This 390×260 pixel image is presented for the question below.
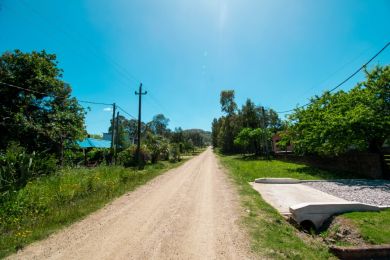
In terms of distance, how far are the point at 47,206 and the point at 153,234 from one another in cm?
469

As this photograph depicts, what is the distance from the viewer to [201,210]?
7.12 m

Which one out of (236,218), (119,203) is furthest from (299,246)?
(119,203)

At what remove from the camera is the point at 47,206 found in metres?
7.46

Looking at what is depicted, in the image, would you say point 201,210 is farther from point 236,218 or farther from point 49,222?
point 49,222

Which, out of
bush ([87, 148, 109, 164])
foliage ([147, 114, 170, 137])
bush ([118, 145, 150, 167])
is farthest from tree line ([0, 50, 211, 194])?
foliage ([147, 114, 170, 137])

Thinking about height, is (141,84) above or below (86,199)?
above

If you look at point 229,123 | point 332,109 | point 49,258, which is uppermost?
point 229,123

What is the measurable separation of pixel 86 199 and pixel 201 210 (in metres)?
4.84

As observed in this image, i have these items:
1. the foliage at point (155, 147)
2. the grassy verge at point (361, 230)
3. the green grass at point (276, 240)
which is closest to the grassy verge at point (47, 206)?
the green grass at point (276, 240)

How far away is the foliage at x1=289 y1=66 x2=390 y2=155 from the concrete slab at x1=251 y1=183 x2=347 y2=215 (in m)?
5.81

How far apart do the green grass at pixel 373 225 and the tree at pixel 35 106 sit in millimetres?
15725

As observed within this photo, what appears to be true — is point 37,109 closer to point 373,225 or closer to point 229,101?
point 373,225

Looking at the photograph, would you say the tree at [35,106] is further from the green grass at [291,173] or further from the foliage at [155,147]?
the green grass at [291,173]

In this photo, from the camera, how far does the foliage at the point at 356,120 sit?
42.8 ft
